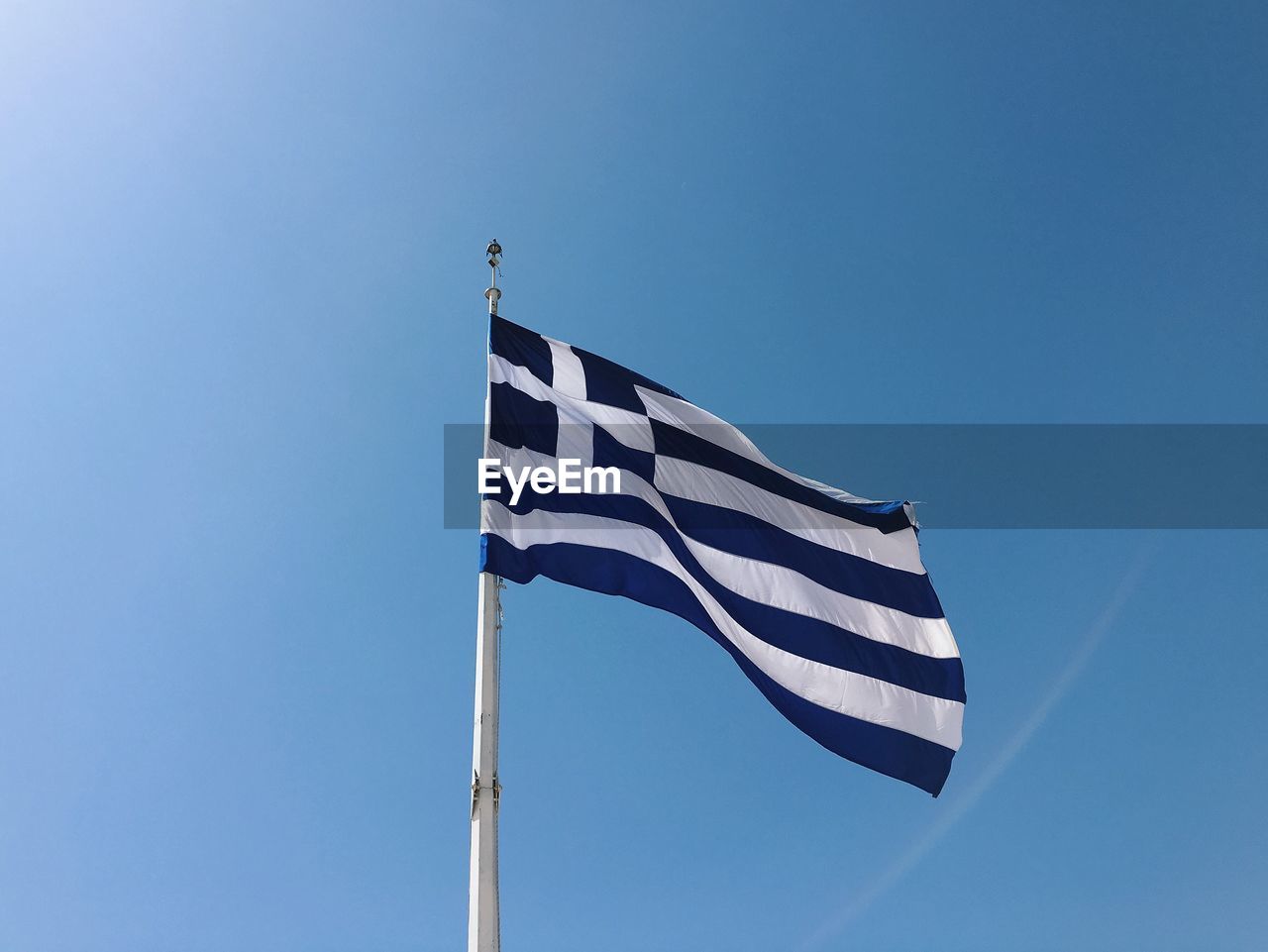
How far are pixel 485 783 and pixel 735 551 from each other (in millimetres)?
5749

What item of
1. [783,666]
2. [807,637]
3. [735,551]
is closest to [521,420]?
[735,551]

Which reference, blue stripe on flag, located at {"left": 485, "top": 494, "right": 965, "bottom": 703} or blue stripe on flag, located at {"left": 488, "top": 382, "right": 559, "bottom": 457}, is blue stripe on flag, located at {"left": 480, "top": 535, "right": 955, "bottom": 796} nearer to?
blue stripe on flag, located at {"left": 485, "top": 494, "right": 965, "bottom": 703}

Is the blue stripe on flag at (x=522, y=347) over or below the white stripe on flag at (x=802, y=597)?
over

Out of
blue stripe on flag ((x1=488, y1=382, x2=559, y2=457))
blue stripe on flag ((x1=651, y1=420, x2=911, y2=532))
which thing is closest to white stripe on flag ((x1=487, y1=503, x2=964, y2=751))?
blue stripe on flag ((x1=488, y1=382, x2=559, y2=457))

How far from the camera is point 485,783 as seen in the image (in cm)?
1170

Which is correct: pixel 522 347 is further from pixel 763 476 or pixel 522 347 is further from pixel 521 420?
pixel 763 476

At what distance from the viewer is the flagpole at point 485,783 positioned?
36.2ft

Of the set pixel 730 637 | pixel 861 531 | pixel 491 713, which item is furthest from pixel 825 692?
pixel 491 713

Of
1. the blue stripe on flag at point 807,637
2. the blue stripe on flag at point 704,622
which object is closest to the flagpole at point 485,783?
the blue stripe on flag at point 704,622

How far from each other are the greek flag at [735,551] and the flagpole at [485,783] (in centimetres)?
100

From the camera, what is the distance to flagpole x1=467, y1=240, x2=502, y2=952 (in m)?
11.0

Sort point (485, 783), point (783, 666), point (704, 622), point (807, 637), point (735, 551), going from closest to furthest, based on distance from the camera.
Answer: point (485, 783) < point (704, 622) < point (783, 666) < point (807, 637) < point (735, 551)

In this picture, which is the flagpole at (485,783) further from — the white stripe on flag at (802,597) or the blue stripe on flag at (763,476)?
the blue stripe on flag at (763,476)

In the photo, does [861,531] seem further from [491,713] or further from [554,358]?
[491,713]
